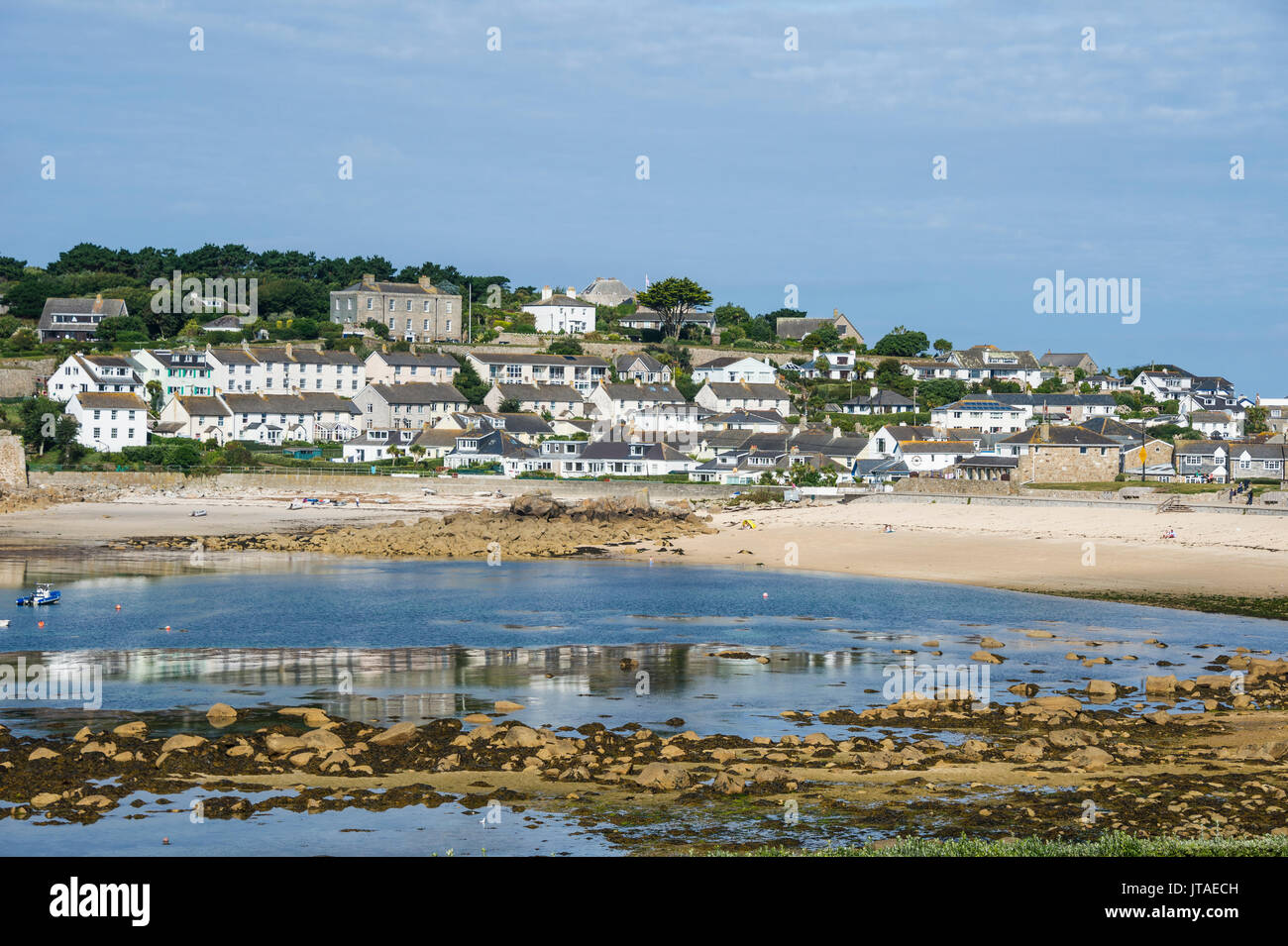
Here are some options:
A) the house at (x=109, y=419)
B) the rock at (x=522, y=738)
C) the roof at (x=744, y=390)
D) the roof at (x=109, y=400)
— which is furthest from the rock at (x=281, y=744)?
the roof at (x=744, y=390)

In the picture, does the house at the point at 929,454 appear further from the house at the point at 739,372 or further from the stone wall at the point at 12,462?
the stone wall at the point at 12,462

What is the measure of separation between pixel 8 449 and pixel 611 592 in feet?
155

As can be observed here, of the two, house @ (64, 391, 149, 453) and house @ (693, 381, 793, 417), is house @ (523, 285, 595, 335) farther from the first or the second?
house @ (64, 391, 149, 453)

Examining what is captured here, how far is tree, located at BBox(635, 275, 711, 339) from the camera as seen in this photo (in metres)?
118

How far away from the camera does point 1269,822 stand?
1402cm

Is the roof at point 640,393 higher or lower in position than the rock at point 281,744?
higher

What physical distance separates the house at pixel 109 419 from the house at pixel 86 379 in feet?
4.00

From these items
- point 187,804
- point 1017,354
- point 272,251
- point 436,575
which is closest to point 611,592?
point 436,575

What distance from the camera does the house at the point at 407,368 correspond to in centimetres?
9925

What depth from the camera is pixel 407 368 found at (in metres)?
99.4

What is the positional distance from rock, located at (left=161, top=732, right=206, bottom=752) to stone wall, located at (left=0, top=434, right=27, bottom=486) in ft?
193

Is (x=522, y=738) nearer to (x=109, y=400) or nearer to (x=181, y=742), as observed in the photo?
(x=181, y=742)

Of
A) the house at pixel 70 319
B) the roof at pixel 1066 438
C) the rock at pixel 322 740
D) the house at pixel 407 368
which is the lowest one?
the rock at pixel 322 740

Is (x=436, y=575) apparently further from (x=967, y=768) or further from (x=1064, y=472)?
(x=1064, y=472)
